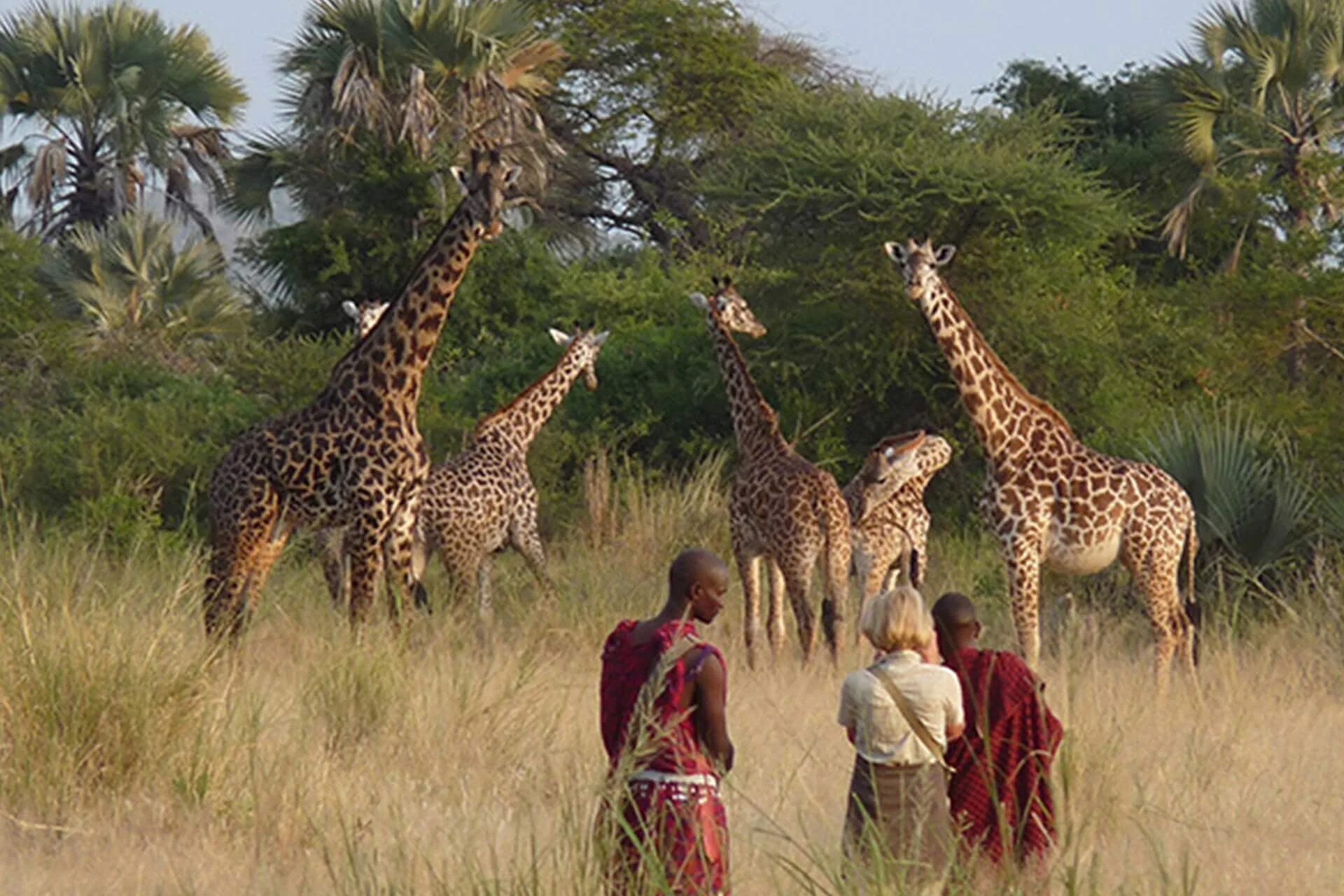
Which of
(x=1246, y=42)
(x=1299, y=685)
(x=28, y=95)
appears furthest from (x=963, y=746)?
(x=28, y=95)

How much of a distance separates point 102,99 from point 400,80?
7435 mm

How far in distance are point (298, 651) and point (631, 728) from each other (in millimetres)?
6026

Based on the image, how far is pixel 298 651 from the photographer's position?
34.4 ft

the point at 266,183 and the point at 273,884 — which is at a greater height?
the point at 266,183

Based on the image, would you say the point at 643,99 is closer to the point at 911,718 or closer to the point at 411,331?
the point at 411,331

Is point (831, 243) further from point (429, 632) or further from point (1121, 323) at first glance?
point (429, 632)

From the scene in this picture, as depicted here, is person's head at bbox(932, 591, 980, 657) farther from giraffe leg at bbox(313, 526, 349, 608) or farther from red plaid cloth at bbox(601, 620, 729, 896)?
giraffe leg at bbox(313, 526, 349, 608)

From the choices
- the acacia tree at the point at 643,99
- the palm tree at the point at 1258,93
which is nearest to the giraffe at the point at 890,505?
the palm tree at the point at 1258,93

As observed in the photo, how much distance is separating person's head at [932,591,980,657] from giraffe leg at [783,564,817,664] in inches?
199

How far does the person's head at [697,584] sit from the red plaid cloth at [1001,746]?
98 centimetres

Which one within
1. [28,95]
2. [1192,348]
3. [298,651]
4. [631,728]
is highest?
[28,95]

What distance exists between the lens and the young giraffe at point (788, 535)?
10812 mm

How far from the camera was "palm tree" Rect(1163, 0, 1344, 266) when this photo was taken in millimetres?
25906

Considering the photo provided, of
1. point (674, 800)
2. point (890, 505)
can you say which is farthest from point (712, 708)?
point (890, 505)
